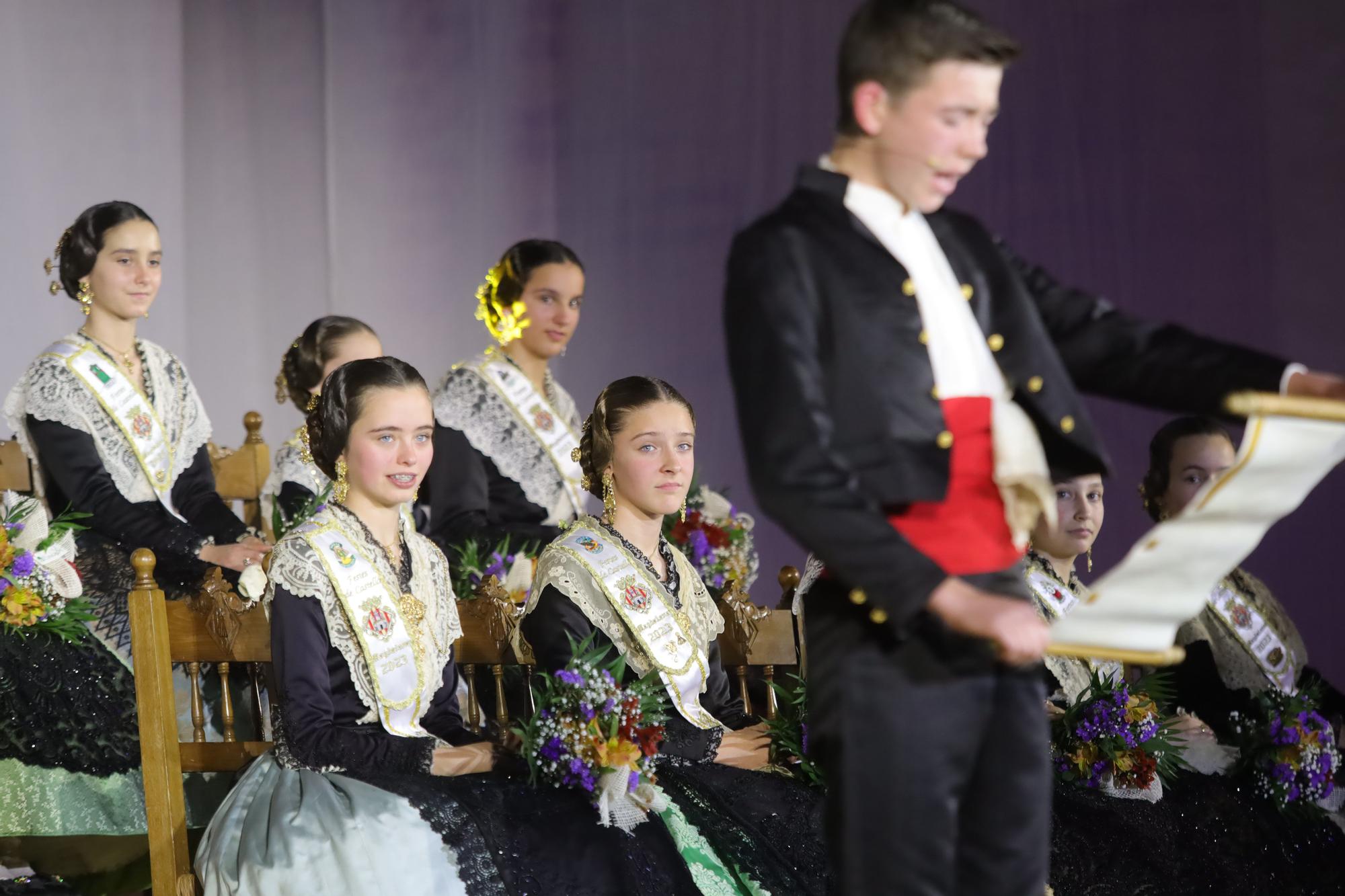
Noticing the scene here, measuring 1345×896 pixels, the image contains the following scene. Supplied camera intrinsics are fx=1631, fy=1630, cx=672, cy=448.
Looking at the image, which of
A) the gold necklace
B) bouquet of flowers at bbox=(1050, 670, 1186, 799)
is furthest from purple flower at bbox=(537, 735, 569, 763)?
the gold necklace

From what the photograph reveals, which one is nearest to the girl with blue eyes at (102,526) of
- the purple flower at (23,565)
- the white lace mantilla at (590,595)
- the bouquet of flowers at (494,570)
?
the purple flower at (23,565)

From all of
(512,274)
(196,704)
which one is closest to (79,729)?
(196,704)

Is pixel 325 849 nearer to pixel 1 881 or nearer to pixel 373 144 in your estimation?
pixel 1 881

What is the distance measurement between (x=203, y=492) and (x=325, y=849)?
192cm

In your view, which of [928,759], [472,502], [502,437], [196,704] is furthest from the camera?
[502,437]

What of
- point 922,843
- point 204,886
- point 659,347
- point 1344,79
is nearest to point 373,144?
point 659,347

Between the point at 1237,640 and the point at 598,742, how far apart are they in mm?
1996

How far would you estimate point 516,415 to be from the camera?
457cm

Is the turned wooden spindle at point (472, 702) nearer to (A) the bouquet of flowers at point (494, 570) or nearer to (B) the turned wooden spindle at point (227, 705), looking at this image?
(A) the bouquet of flowers at point (494, 570)

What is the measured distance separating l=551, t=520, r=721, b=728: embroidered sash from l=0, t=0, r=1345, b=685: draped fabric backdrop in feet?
Result: 8.43

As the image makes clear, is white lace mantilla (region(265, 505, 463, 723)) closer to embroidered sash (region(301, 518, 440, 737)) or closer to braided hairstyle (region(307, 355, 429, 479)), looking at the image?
embroidered sash (region(301, 518, 440, 737))

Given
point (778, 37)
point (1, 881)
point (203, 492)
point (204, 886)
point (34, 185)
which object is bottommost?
point (1, 881)

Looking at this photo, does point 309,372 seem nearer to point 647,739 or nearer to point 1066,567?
point 647,739

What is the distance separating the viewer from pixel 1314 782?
364cm
